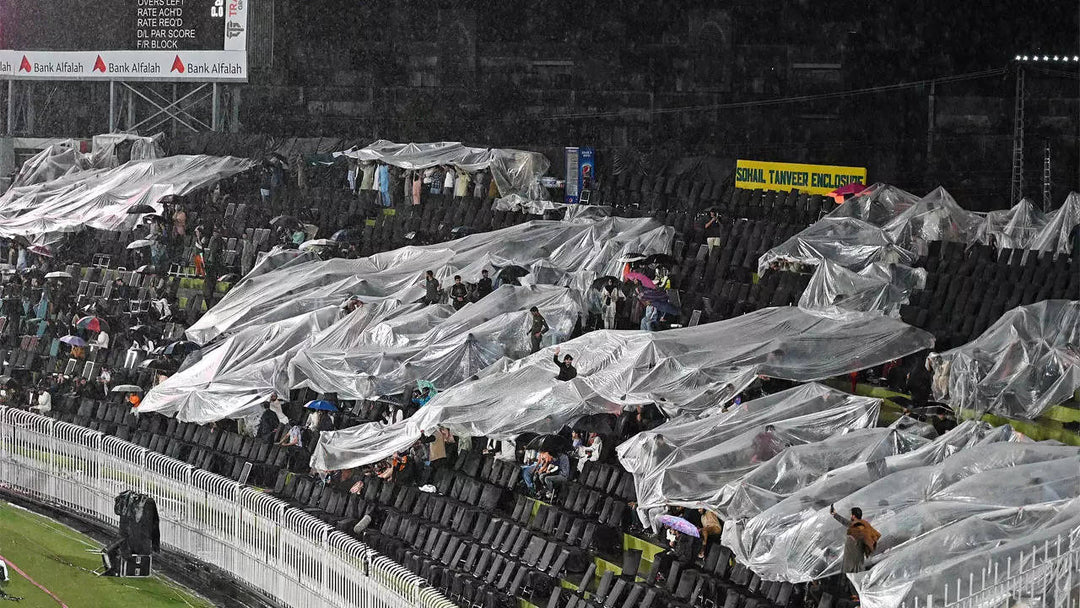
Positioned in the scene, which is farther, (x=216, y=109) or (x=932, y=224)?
(x=216, y=109)

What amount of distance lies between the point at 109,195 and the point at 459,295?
13.3 m

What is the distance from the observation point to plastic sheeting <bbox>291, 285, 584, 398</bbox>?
23.3 m

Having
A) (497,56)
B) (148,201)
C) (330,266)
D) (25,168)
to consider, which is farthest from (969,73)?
(25,168)

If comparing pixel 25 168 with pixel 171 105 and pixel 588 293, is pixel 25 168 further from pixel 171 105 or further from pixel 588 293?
pixel 588 293

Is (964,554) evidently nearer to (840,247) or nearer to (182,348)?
(840,247)

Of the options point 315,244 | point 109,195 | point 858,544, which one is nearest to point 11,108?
point 109,195

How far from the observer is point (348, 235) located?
31391 millimetres

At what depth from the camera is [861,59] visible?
3359 centimetres

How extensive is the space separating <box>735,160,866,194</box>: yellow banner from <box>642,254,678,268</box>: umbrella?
4.50 meters

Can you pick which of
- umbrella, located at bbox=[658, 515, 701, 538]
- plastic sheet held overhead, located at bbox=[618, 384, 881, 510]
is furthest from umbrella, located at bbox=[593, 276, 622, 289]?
umbrella, located at bbox=[658, 515, 701, 538]

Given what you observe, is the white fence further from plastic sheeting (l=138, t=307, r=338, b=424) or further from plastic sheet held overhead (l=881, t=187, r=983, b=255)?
plastic sheet held overhead (l=881, t=187, r=983, b=255)

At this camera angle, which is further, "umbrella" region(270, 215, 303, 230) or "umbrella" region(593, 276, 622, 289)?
"umbrella" region(270, 215, 303, 230)

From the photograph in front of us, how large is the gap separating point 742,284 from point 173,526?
872cm

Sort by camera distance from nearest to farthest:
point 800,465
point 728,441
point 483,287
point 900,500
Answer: point 900,500
point 800,465
point 728,441
point 483,287
